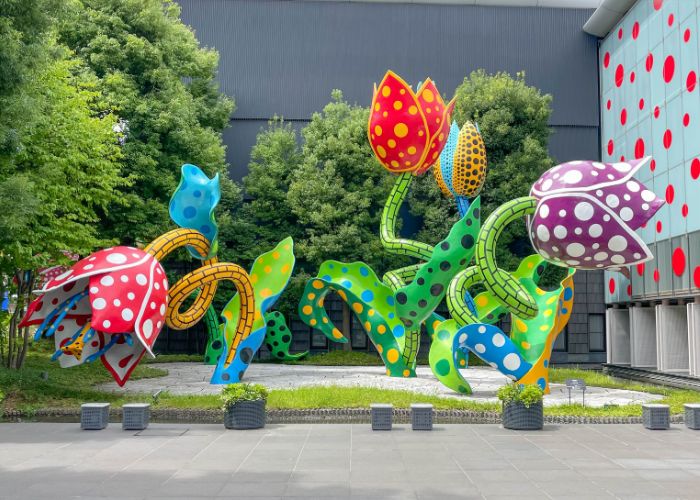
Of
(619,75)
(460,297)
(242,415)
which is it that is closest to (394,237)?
(460,297)

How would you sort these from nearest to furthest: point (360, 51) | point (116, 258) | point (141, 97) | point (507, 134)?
point (116, 258), point (141, 97), point (507, 134), point (360, 51)

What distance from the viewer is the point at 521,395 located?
13.7 meters

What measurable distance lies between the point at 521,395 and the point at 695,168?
12.2 metres

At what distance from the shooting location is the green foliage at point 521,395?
534 inches

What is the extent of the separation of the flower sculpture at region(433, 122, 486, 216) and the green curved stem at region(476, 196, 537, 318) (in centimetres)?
333

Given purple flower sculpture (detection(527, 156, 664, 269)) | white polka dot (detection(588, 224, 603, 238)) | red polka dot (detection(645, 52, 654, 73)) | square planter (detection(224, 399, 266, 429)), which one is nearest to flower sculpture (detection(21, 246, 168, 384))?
square planter (detection(224, 399, 266, 429))

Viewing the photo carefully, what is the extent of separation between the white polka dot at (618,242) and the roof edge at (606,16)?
17008 millimetres

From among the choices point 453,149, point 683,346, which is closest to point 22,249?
point 453,149

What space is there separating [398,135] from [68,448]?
1117cm

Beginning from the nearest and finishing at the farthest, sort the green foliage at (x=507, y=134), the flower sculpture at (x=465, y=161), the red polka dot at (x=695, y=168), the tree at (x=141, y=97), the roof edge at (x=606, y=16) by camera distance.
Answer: the flower sculpture at (x=465, y=161), the red polka dot at (x=695, y=168), the tree at (x=141, y=97), the roof edge at (x=606, y=16), the green foliage at (x=507, y=134)

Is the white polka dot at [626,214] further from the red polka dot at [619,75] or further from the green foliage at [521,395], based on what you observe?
the red polka dot at [619,75]

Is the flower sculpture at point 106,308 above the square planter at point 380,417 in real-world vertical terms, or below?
above

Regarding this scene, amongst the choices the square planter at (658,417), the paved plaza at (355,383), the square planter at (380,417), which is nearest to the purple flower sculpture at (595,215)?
the square planter at (658,417)

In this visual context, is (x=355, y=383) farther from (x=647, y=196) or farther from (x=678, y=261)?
(x=678, y=261)
